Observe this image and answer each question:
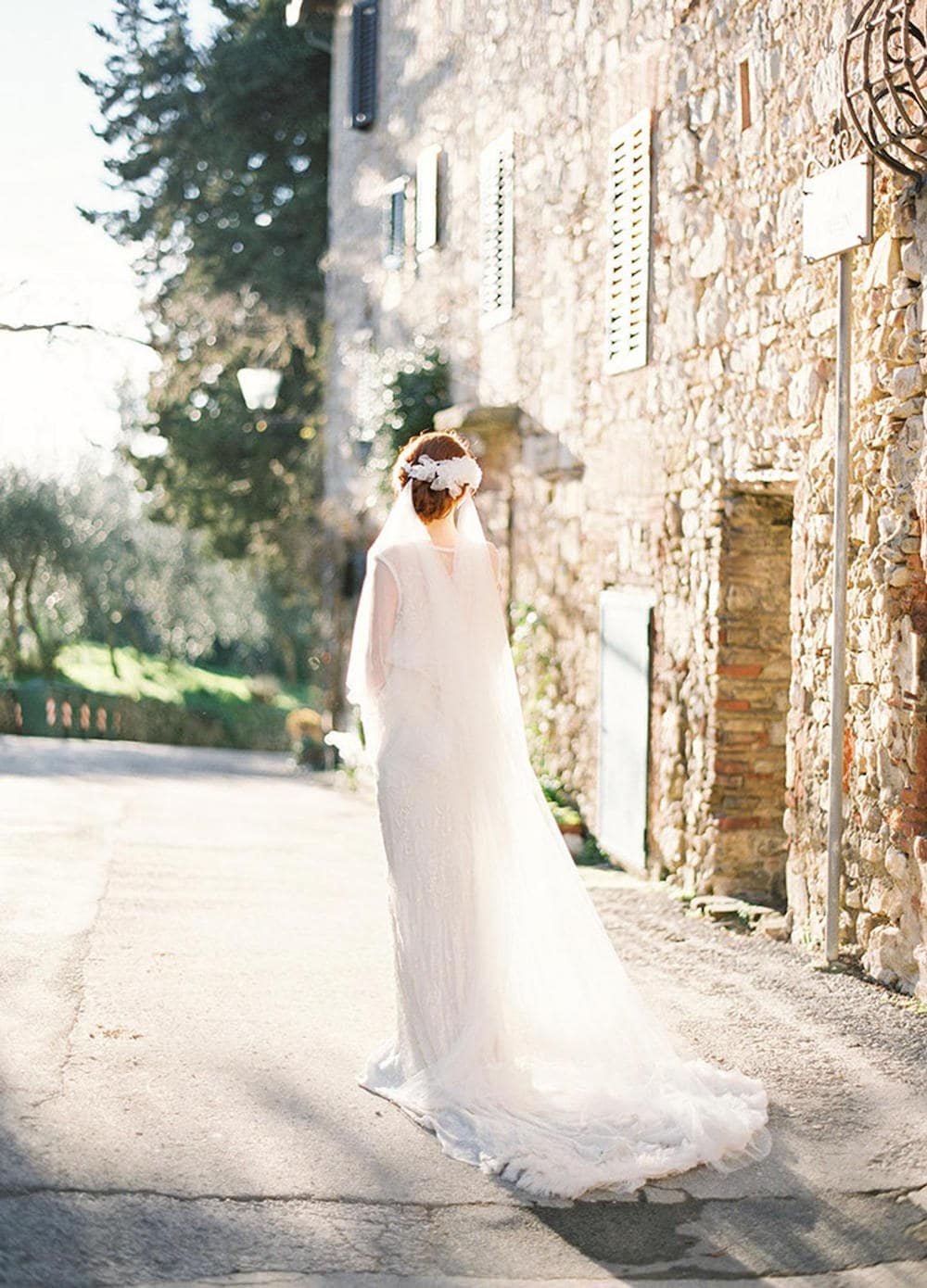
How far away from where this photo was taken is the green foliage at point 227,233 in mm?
18344

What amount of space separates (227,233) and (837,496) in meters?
14.2

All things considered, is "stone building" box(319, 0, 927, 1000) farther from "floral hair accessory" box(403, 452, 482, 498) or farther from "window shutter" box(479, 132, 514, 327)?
"floral hair accessory" box(403, 452, 482, 498)

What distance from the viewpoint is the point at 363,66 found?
15.2 meters

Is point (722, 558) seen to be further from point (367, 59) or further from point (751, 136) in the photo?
point (367, 59)

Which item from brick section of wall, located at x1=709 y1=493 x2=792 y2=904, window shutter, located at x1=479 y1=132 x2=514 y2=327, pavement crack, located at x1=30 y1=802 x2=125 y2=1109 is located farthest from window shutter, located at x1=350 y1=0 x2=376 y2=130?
brick section of wall, located at x1=709 y1=493 x2=792 y2=904

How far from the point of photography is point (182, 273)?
1939 cm

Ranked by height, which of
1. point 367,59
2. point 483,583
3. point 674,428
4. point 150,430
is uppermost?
point 367,59

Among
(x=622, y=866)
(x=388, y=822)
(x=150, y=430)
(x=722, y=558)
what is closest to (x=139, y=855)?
(x=622, y=866)

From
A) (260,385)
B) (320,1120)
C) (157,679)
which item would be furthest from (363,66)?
(157,679)

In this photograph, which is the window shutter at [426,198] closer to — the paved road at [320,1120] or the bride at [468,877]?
the paved road at [320,1120]

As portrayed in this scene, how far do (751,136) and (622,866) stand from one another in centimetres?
397

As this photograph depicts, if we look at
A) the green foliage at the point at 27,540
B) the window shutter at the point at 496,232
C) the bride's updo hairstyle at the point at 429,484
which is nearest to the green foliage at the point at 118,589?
the green foliage at the point at 27,540

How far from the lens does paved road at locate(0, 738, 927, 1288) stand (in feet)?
10.9

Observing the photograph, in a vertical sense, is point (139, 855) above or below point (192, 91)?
below
